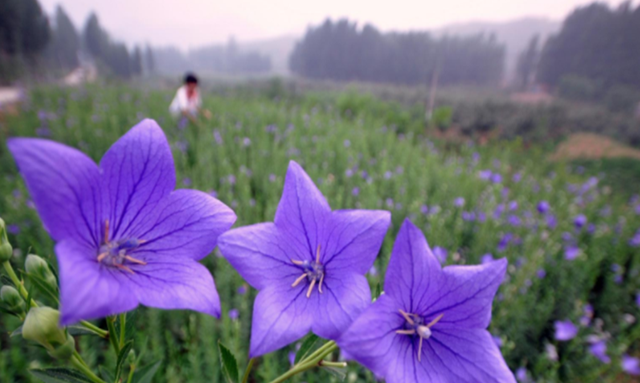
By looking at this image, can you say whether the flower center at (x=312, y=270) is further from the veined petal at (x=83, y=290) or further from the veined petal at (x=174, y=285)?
the veined petal at (x=83, y=290)

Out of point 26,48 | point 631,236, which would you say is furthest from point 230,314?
point 26,48

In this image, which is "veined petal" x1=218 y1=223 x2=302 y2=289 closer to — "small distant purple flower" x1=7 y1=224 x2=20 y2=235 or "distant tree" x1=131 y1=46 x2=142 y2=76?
"small distant purple flower" x1=7 y1=224 x2=20 y2=235

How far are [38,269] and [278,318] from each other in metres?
0.35

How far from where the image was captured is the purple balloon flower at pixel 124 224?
37 cm

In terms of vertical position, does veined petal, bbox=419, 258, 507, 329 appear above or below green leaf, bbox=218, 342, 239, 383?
above

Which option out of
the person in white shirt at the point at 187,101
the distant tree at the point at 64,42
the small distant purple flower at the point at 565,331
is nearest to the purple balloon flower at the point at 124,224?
the small distant purple flower at the point at 565,331

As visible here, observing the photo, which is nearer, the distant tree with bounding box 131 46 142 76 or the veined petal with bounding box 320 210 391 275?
the veined petal with bounding box 320 210 391 275

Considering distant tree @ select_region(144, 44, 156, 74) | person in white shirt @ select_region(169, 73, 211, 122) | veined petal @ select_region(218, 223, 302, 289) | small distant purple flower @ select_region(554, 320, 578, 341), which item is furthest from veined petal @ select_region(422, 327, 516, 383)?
distant tree @ select_region(144, 44, 156, 74)

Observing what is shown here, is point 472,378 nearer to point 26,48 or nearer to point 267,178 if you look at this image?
point 267,178

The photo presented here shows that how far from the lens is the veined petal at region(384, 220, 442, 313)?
1.63 ft

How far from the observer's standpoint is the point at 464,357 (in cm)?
55

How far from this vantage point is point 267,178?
379 centimetres

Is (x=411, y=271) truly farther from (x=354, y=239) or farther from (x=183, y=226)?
(x=183, y=226)

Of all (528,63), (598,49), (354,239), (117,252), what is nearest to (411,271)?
(354,239)
